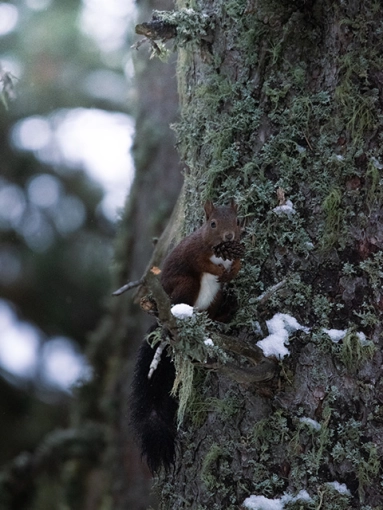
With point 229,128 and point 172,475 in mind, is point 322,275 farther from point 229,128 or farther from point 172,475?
point 172,475

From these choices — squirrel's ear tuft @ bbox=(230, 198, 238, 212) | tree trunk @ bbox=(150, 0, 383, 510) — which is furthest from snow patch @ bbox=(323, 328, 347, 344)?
squirrel's ear tuft @ bbox=(230, 198, 238, 212)

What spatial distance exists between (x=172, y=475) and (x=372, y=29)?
1380 millimetres

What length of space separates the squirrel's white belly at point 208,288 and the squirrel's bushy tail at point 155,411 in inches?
7.1

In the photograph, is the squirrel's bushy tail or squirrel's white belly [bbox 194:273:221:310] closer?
the squirrel's bushy tail

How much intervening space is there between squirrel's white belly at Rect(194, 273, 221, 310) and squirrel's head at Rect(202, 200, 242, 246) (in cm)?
10

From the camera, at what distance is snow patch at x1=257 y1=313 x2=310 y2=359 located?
1.93 meters

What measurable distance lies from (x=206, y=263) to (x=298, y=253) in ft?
0.93

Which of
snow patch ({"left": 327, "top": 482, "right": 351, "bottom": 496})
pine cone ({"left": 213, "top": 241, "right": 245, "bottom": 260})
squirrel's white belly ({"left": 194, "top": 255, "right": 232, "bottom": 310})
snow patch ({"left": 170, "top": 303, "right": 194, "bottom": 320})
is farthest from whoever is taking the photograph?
squirrel's white belly ({"left": 194, "top": 255, "right": 232, "bottom": 310})

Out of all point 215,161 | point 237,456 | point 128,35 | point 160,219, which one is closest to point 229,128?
point 215,161

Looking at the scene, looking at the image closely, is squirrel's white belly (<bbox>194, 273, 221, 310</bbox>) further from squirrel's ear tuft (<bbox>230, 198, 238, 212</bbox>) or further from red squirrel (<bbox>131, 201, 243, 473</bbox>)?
squirrel's ear tuft (<bbox>230, 198, 238, 212</bbox>)

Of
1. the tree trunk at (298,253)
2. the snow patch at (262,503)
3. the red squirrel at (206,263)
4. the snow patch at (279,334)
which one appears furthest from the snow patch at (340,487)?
the red squirrel at (206,263)

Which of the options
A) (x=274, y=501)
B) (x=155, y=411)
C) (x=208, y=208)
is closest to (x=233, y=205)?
(x=208, y=208)

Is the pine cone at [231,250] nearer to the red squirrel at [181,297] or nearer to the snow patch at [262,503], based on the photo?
the red squirrel at [181,297]

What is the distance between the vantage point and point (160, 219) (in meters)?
4.42
